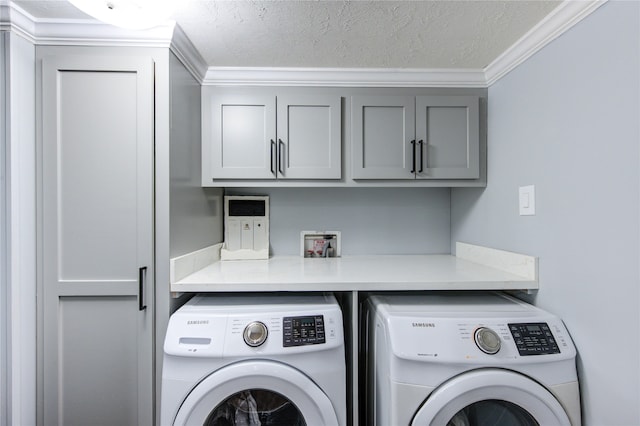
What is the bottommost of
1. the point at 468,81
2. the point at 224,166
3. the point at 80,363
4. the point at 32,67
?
the point at 80,363

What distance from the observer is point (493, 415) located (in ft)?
4.00

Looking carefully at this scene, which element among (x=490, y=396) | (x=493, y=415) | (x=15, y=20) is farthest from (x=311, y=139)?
(x=493, y=415)

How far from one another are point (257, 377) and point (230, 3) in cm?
146

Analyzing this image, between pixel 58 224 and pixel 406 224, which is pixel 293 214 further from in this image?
pixel 58 224

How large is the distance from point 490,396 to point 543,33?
1.50 metres

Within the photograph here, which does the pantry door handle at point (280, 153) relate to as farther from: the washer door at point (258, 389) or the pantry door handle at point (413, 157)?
the washer door at point (258, 389)

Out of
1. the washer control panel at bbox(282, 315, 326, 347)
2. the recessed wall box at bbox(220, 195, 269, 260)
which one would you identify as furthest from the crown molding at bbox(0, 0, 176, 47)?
the washer control panel at bbox(282, 315, 326, 347)

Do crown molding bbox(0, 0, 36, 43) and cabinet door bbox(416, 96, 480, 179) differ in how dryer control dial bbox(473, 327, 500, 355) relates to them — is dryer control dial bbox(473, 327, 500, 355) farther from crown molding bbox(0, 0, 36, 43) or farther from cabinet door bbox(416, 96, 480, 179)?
crown molding bbox(0, 0, 36, 43)

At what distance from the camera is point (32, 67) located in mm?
1267

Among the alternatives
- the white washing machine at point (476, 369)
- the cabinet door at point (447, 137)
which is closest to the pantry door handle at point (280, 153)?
the cabinet door at point (447, 137)

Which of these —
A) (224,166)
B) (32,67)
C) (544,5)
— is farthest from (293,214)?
(544,5)

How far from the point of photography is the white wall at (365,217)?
6.90 feet

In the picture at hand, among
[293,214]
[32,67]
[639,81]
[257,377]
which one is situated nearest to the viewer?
[639,81]

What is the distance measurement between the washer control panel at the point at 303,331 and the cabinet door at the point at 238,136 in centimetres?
85
